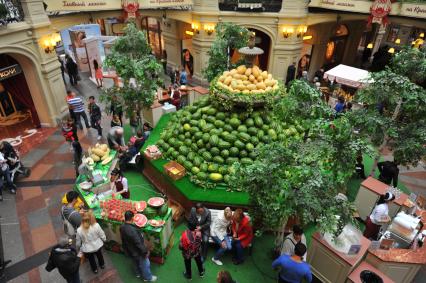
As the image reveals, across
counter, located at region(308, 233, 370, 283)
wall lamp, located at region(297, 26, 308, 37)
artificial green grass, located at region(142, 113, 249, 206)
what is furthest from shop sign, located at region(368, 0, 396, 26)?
counter, located at region(308, 233, 370, 283)

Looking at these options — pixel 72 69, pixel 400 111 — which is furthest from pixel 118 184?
pixel 72 69

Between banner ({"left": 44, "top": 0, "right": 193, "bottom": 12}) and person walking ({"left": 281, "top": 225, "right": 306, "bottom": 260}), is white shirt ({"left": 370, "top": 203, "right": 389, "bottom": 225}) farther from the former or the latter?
banner ({"left": 44, "top": 0, "right": 193, "bottom": 12})

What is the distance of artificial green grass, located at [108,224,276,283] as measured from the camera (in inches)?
242

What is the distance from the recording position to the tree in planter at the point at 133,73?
9.38 m

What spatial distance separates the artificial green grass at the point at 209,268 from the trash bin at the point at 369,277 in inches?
70.0

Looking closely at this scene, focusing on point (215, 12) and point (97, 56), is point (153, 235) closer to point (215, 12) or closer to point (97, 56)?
point (215, 12)

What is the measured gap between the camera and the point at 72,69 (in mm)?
15555

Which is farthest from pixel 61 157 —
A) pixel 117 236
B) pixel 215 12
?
pixel 215 12

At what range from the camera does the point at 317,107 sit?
594 cm

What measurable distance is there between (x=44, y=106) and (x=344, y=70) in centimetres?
1265

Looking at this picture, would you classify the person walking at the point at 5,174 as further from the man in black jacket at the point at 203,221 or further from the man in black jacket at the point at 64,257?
the man in black jacket at the point at 203,221

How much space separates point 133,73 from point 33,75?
14.5ft

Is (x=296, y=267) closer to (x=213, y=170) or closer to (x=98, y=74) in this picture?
(x=213, y=170)

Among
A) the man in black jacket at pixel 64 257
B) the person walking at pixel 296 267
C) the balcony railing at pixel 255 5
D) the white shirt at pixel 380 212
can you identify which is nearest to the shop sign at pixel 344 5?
the balcony railing at pixel 255 5
